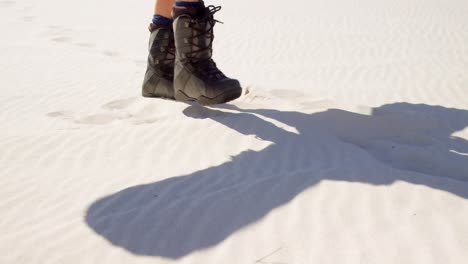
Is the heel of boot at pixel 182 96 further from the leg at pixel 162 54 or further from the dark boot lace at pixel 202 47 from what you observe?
the leg at pixel 162 54

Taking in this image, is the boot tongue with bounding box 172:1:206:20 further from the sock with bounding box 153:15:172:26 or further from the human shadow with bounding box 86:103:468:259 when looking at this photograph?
the human shadow with bounding box 86:103:468:259

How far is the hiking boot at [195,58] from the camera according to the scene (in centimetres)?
336

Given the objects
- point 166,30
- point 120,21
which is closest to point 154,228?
point 166,30

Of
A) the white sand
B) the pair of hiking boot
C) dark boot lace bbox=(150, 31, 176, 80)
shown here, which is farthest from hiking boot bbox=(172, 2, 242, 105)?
dark boot lace bbox=(150, 31, 176, 80)

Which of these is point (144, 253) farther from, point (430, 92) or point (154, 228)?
point (430, 92)

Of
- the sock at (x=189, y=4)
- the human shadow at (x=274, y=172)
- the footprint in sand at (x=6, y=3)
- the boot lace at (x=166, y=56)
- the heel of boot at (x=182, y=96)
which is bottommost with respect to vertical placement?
the footprint in sand at (x=6, y=3)

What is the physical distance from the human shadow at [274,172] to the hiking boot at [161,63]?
0.29m

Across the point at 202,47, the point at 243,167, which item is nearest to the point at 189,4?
the point at 202,47

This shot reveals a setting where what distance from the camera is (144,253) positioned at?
2027mm

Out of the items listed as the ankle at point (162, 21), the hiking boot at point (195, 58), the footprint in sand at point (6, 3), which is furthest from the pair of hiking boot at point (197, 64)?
the footprint in sand at point (6, 3)

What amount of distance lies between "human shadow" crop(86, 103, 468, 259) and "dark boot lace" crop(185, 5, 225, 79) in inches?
13.7

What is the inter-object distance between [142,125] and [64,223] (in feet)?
4.50

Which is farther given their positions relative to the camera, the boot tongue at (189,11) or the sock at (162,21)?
the sock at (162,21)

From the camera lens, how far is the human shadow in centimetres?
219
